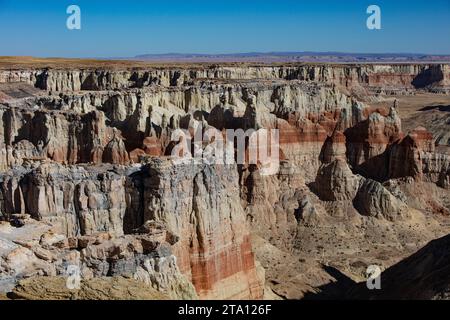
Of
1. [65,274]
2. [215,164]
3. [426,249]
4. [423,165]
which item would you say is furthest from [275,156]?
[65,274]

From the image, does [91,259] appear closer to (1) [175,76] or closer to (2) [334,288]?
(2) [334,288]

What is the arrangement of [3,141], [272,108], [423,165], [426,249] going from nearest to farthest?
1. [426,249]
2. [3,141]
3. [423,165]
4. [272,108]

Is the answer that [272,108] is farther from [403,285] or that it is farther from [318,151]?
[403,285]

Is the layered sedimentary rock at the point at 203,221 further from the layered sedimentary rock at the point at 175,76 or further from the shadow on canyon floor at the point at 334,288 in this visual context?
the layered sedimentary rock at the point at 175,76

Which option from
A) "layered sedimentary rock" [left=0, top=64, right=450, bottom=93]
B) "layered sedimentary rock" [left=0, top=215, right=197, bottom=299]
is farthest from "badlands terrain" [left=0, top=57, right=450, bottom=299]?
"layered sedimentary rock" [left=0, top=64, right=450, bottom=93]

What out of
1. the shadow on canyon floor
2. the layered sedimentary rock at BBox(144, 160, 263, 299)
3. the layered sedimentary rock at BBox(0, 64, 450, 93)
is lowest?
the shadow on canyon floor

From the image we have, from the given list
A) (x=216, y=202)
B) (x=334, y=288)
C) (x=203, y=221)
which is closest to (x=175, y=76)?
(x=334, y=288)

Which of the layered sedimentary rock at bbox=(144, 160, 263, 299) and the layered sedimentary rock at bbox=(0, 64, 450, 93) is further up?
the layered sedimentary rock at bbox=(0, 64, 450, 93)

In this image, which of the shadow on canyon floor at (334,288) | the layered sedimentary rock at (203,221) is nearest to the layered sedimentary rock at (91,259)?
the layered sedimentary rock at (203,221)

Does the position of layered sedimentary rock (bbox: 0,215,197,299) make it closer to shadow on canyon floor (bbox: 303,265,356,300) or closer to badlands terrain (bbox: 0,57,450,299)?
badlands terrain (bbox: 0,57,450,299)
